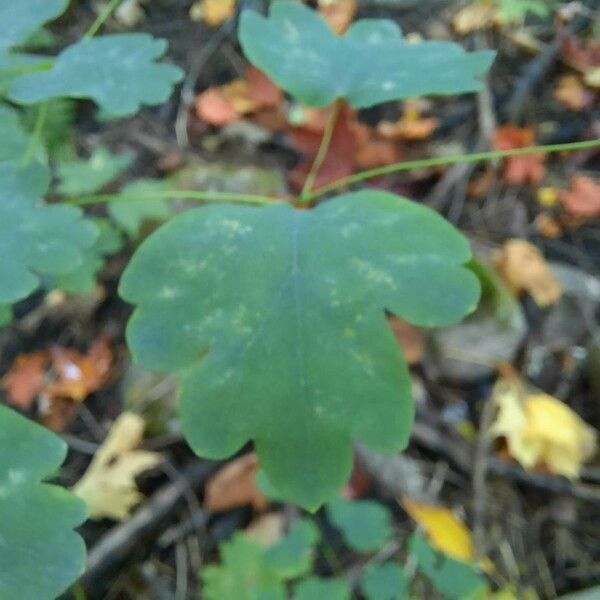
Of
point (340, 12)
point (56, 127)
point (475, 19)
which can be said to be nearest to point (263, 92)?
point (340, 12)

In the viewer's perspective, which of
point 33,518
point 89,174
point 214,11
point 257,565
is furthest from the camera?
point 214,11

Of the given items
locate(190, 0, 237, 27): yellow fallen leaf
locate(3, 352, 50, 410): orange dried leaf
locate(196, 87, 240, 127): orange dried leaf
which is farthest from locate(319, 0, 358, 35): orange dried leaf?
locate(3, 352, 50, 410): orange dried leaf

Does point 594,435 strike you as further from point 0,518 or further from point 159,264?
point 0,518

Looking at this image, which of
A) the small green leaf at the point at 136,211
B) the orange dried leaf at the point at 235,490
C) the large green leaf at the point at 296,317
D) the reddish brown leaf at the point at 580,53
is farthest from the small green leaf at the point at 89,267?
the reddish brown leaf at the point at 580,53

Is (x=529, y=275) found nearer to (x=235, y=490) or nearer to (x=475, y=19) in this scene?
(x=235, y=490)

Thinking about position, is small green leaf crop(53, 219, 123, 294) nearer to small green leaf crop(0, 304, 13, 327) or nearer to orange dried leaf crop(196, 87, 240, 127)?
small green leaf crop(0, 304, 13, 327)

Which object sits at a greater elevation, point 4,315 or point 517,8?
point 4,315

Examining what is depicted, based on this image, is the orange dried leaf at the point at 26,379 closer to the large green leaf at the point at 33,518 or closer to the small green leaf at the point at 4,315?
the small green leaf at the point at 4,315
